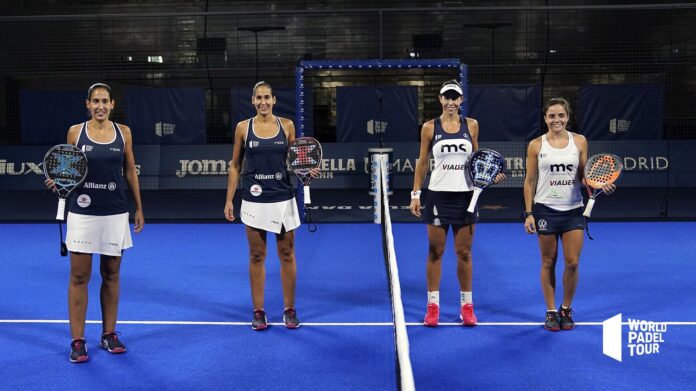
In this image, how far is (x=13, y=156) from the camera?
18.1 metres

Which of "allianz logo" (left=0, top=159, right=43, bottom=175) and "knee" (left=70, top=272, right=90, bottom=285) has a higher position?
"allianz logo" (left=0, top=159, right=43, bottom=175)

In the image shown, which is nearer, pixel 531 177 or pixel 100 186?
pixel 100 186

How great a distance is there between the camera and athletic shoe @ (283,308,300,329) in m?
6.11

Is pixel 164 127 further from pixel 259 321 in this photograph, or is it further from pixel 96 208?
pixel 96 208

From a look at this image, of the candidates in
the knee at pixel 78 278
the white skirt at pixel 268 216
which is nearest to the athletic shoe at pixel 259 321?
the white skirt at pixel 268 216

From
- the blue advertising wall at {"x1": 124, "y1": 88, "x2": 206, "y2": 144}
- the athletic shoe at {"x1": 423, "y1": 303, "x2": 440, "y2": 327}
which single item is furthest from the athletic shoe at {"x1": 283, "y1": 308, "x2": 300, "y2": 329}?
the blue advertising wall at {"x1": 124, "y1": 88, "x2": 206, "y2": 144}

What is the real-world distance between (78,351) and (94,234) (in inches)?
34.8

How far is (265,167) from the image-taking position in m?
6.02

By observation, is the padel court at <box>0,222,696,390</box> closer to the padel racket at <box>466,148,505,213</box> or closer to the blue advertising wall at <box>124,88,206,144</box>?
the padel racket at <box>466,148,505,213</box>

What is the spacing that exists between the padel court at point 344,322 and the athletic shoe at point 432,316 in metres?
0.08

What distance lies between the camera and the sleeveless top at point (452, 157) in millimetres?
5965

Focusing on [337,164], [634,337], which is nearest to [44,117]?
[337,164]

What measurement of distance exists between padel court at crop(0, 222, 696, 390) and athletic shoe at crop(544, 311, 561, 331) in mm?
71

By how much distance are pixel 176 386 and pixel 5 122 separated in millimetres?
17534
